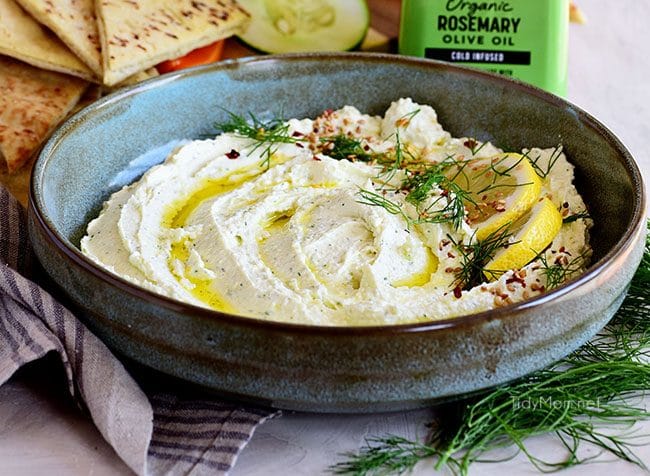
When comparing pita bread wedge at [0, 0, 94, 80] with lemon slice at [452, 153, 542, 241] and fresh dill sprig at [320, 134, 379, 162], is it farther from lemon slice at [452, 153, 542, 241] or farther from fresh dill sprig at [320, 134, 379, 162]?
lemon slice at [452, 153, 542, 241]

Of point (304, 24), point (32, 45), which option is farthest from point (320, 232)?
point (304, 24)

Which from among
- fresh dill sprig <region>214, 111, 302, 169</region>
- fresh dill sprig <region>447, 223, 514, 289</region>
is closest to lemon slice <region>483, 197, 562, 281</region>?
fresh dill sprig <region>447, 223, 514, 289</region>

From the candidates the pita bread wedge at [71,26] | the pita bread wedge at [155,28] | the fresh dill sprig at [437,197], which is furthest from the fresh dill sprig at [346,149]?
the pita bread wedge at [71,26]

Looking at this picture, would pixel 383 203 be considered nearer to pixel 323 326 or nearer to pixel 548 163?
pixel 548 163

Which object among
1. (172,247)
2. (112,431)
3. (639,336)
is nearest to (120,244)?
(172,247)

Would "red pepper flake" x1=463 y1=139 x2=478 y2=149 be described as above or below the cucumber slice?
below

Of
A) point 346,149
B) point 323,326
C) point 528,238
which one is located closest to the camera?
point 323,326
